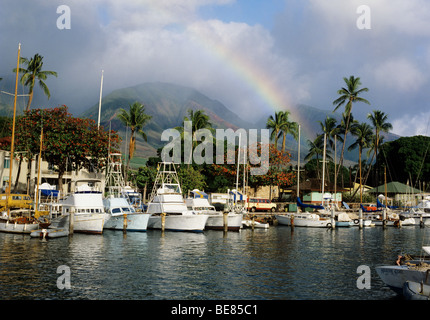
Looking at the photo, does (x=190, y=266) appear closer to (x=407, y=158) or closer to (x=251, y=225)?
(x=251, y=225)

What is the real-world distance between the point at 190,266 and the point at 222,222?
1003 inches

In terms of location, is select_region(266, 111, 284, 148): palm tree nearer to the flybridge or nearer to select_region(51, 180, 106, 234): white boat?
the flybridge

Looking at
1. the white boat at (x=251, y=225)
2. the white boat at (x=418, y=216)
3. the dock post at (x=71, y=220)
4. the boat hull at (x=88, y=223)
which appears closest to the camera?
the dock post at (x=71, y=220)

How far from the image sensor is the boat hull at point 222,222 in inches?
2169

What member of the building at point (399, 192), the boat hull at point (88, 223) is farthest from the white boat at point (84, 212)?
the building at point (399, 192)

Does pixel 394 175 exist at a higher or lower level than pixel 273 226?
higher

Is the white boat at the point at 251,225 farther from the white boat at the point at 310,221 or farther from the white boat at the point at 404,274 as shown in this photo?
the white boat at the point at 404,274

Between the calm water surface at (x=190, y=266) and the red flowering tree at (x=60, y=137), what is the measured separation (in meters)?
24.7
